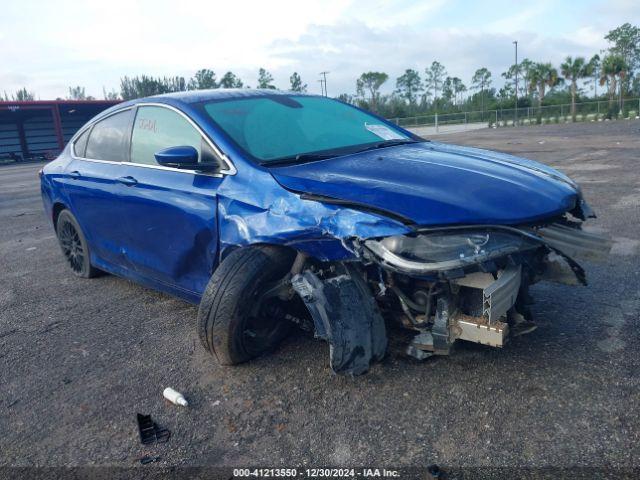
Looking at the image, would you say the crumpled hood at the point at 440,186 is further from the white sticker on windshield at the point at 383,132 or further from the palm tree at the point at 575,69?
the palm tree at the point at 575,69

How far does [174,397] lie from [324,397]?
0.81 m

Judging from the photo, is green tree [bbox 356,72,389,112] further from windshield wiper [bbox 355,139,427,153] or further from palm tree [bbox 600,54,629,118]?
windshield wiper [bbox 355,139,427,153]

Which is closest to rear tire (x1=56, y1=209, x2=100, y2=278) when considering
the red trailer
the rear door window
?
the rear door window

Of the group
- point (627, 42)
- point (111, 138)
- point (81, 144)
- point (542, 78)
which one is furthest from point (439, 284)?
point (627, 42)

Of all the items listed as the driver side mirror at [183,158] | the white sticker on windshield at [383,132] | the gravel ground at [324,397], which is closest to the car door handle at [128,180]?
the driver side mirror at [183,158]

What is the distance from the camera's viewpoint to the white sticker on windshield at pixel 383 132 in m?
4.07

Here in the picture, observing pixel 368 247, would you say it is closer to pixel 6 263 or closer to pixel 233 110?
pixel 233 110

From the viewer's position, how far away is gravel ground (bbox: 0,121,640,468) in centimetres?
239

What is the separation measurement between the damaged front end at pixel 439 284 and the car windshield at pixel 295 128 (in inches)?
34.9

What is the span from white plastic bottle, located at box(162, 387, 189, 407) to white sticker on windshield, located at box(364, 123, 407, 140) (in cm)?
225

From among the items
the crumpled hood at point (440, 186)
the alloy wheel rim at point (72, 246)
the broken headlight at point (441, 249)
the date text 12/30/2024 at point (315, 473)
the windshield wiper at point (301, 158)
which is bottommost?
the date text 12/30/2024 at point (315, 473)

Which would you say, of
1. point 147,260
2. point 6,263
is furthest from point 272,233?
point 6,263

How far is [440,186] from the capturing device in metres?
2.74

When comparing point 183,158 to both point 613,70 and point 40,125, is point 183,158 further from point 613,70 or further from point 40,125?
point 613,70
